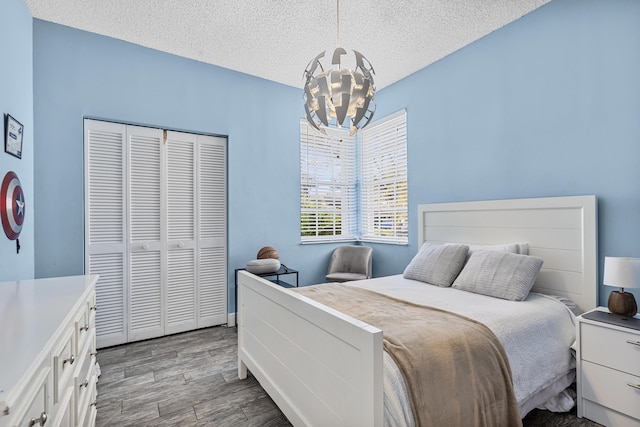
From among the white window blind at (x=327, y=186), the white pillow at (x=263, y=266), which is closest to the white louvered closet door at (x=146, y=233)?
the white pillow at (x=263, y=266)

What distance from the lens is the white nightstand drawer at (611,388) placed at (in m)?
1.68

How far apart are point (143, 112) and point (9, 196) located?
1464 millimetres

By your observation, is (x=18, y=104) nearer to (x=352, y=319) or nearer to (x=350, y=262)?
(x=352, y=319)

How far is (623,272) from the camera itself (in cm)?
180

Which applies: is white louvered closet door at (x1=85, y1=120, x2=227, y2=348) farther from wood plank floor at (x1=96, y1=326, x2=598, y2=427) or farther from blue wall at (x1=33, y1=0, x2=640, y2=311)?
wood plank floor at (x1=96, y1=326, x2=598, y2=427)

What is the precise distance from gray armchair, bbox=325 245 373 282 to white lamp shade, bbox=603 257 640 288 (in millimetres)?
2298

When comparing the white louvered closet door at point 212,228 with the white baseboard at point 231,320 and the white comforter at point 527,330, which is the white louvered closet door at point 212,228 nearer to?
the white baseboard at point 231,320

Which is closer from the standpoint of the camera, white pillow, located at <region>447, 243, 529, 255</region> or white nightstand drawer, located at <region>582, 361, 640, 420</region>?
white nightstand drawer, located at <region>582, 361, 640, 420</region>

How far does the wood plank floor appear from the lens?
1890 mm

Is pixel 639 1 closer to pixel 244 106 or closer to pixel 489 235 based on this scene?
pixel 489 235

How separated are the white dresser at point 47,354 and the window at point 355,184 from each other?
2.76 meters

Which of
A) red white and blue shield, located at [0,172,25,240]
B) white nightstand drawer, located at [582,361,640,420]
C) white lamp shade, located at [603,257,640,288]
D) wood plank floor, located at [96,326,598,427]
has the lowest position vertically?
wood plank floor, located at [96,326,598,427]

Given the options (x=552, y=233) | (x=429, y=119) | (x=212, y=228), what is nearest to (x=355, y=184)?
(x=429, y=119)

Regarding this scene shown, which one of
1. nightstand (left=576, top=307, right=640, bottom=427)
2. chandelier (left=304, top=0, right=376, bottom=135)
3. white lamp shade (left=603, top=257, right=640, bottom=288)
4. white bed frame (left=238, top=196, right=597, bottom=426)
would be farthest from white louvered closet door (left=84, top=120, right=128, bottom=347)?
white lamp shade (left=603, top=257, right=640, bottom=288)
